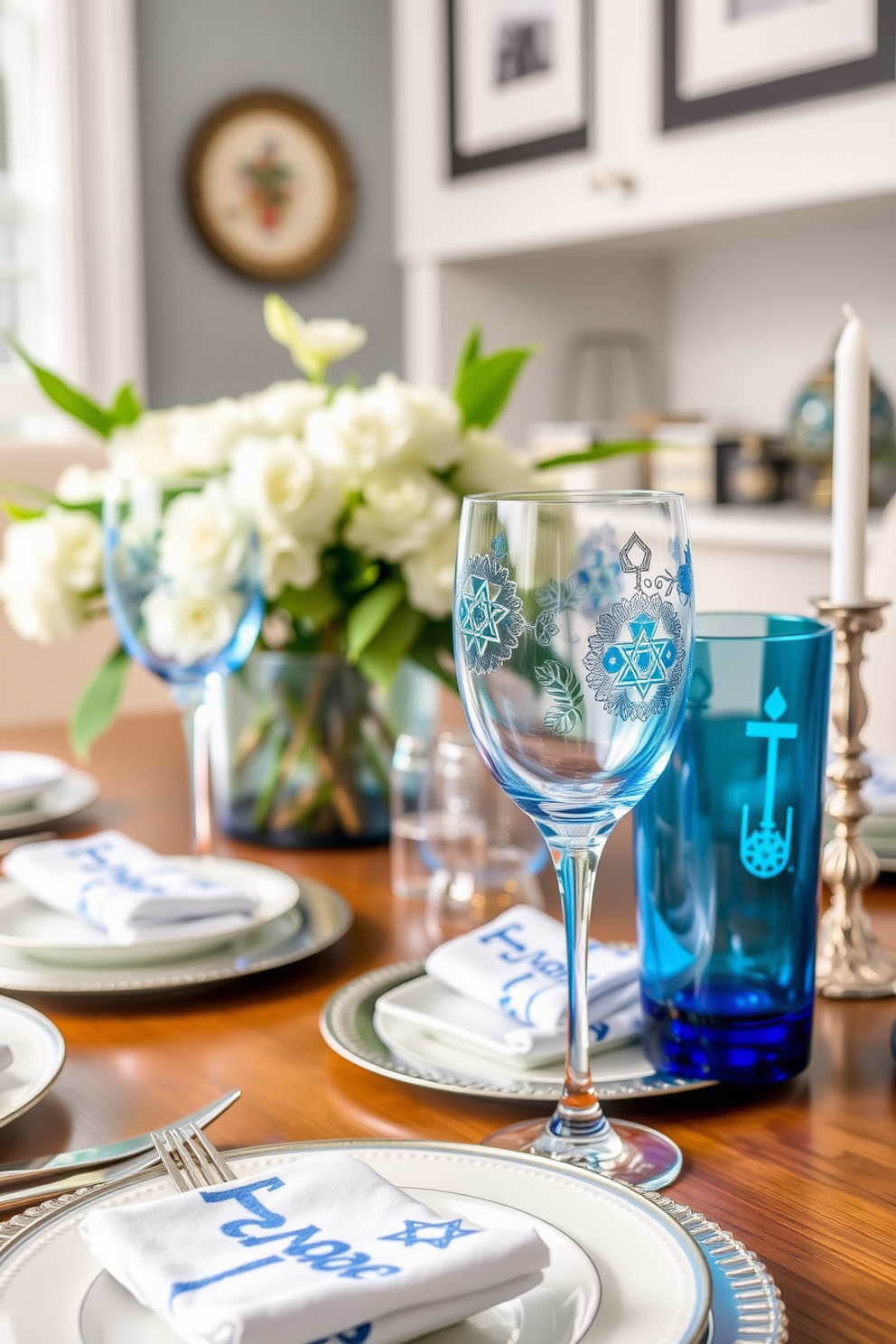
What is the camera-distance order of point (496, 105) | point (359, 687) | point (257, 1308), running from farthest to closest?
point (496, 105) → point (359, 687) → point (257, 1308)

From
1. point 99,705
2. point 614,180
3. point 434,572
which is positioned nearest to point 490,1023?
point 434,572

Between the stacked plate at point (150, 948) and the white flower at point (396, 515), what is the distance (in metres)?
0.25

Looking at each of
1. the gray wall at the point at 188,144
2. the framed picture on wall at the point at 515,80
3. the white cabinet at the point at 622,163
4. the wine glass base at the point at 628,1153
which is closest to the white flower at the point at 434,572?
the wine glass base at the point at 628,1153

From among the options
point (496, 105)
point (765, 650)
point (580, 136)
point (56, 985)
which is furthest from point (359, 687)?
point (496, 105)

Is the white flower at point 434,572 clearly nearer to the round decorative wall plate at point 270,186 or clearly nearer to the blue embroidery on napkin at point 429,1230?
the blue embroidery on napkin at point 429,1230

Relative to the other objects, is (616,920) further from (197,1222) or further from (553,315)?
(553,315)

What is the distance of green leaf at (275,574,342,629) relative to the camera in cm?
99

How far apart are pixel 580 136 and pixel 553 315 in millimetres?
611

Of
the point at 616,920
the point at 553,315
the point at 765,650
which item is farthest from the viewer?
the point at 553,315

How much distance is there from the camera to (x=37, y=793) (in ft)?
3.53

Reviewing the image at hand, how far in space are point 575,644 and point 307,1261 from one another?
0.63 feet

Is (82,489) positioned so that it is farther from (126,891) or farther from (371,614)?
(126,891)

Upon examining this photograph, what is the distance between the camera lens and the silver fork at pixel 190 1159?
17.0 inches

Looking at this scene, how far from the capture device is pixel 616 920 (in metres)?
0.82
